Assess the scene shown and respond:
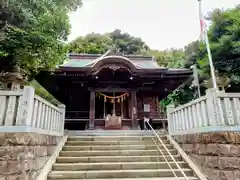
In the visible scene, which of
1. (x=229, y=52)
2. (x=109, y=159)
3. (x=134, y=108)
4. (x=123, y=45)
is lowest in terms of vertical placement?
(x=109, y=159)

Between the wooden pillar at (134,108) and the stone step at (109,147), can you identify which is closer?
the stone step at (109,147)

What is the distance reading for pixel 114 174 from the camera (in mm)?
4293

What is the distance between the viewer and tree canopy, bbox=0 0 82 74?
4355mm

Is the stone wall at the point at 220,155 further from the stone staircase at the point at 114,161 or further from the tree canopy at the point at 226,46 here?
the tree canopy at the point at 226,46

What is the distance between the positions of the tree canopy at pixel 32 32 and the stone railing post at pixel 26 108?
4.73 ft

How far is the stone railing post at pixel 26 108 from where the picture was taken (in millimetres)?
3406

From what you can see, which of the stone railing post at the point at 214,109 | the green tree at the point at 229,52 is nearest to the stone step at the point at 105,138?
the stone railing post at the point at 214,109

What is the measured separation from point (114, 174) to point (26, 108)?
96.6 inches

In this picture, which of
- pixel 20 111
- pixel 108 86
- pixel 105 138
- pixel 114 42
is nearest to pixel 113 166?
pixel 105 138

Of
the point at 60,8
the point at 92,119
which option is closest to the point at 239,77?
the point at 92,119

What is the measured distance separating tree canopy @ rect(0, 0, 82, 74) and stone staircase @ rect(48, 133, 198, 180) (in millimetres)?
2723

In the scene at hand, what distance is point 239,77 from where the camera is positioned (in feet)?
30.6

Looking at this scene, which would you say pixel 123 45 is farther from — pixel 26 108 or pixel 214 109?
pixel 26 108

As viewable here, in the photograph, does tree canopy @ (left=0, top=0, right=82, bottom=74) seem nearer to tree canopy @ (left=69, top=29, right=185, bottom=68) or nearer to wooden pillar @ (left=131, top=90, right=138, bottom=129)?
wooden pillar @ (left=131, top=90, right=138, bottom=129)
